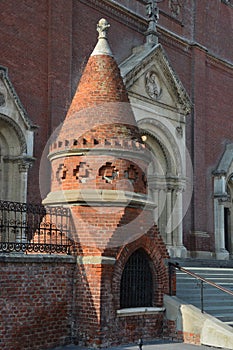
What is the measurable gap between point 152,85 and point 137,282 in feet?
32.4

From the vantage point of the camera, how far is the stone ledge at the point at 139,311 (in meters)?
10.4

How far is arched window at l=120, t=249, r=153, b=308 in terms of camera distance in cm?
1088

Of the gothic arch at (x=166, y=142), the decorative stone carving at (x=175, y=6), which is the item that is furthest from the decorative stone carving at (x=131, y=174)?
the decorative stone carving at (x=175, y=6)

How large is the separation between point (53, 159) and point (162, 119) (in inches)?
352

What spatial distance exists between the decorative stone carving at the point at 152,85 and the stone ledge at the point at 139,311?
9702 mm

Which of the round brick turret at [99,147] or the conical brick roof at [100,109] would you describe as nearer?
the round brick turret at [99,147]

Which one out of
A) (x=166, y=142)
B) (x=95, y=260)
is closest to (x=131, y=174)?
(x=95, y=260)

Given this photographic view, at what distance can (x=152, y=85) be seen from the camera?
64.2 ft

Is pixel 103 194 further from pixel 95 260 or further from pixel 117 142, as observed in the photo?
pixel 95 260

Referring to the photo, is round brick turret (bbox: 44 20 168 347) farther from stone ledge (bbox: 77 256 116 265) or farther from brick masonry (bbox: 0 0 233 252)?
brick masonry (bbox: 0 0 233 252)

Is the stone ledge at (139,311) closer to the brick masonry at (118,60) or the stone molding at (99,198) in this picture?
the stone molding at (99,198)

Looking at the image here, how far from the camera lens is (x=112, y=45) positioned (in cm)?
1894

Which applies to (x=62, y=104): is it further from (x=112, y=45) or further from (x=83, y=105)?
(x=83, y=105)

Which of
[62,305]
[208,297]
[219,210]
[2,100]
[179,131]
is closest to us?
[62,305]
